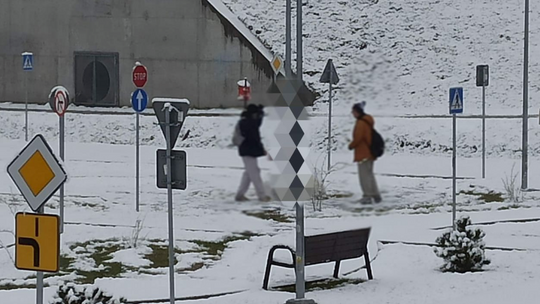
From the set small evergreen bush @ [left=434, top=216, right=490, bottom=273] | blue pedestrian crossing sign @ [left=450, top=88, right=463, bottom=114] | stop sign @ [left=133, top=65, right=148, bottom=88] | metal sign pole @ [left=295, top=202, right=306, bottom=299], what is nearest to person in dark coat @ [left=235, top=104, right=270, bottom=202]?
metal sign pole @ [left=295, top=202, right=306, bottom=299]

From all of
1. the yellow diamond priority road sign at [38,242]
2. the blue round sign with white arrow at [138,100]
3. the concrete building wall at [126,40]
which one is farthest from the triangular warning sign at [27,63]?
the yellow diamond priority road sign at [38,242]

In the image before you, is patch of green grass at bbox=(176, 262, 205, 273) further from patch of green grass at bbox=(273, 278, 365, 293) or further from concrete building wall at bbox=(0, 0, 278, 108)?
concrete building wall at bbox=(0, 0, 278, 108)

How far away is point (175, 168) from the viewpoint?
10203 mm

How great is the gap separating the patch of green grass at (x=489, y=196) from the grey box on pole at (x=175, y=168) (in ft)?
43.5

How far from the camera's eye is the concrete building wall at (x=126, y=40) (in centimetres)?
3616

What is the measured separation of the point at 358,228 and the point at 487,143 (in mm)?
29390

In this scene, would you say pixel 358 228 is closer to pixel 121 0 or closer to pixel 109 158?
pixel 109 158

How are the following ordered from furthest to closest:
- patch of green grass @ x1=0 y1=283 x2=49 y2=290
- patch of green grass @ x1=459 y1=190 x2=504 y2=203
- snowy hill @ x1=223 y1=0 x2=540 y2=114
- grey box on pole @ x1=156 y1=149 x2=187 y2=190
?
snowy hill @ x1=223 y1=0 x2=540 y2=114 < patch of green grass @ x1=459 y1=190 x2=504 y2=203 < patch of green grass @ x1=0 y1=283 x2=49 y2=290 < grey box on pole @ x1=156 y1=149 x2=187 y2=190

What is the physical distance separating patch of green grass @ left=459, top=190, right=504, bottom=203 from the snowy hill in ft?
41.1

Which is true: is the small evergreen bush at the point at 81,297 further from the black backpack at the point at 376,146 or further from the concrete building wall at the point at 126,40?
the concrete building wall at the point at 126,40

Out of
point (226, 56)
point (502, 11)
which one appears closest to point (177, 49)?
point (226, 56)

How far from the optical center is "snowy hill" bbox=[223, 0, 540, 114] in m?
38.5

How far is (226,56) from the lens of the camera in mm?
35531
